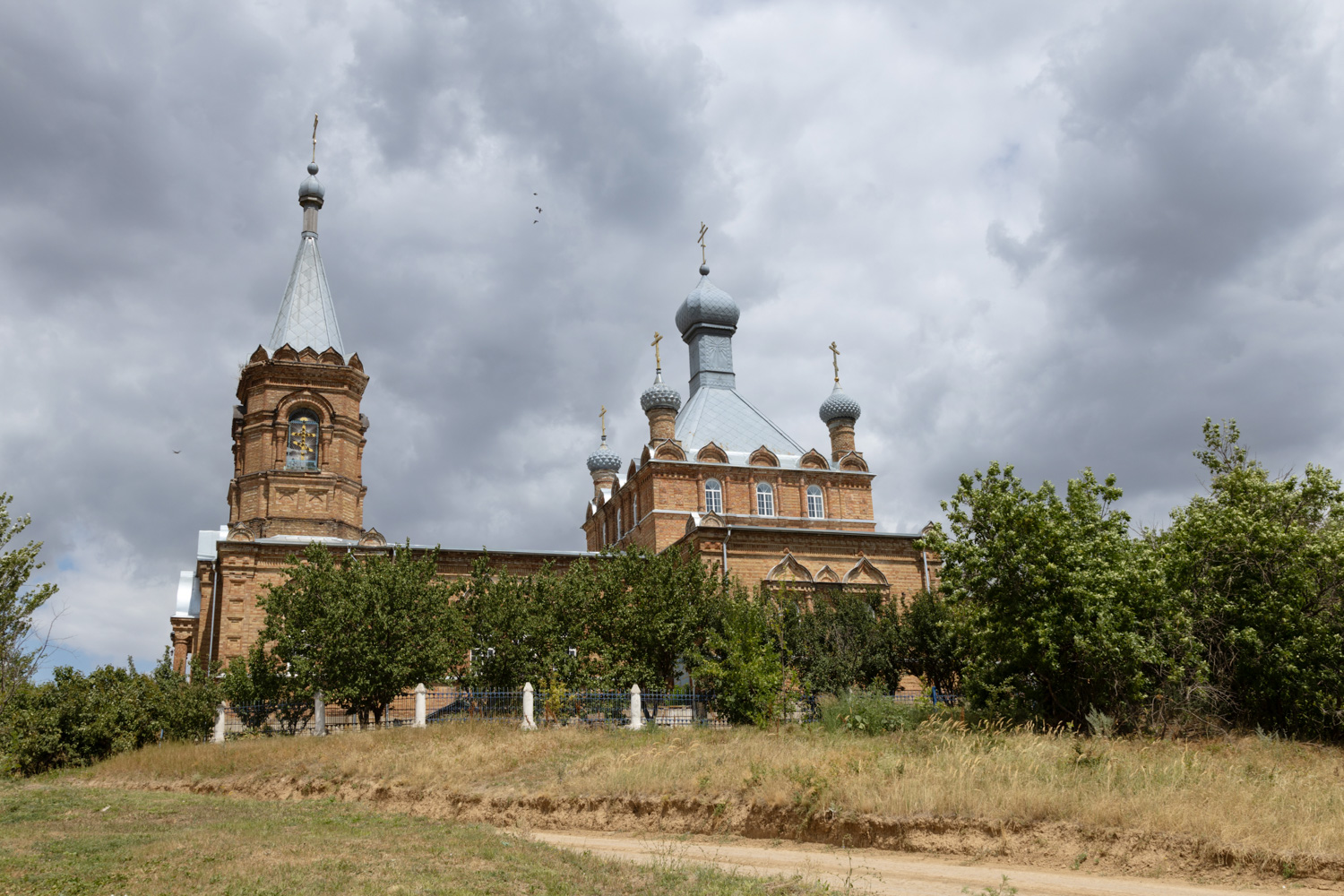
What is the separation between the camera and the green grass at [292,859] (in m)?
7.39

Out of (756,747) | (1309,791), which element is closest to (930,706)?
(756,747)

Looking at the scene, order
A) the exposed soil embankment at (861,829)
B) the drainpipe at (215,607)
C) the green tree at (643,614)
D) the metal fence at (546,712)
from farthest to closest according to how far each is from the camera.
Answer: the drainpipe at (215,607) → the green tree at (643,614) → the metal fence at (546,712) → the exposed soil embankment at (861,829)

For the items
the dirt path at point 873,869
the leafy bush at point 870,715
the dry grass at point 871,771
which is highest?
the leafy bush at point 870,715

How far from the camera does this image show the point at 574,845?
10.3m

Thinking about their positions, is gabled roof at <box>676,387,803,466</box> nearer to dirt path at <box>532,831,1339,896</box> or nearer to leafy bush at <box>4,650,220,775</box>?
leafy bush at <box>4,650,220,775</box>

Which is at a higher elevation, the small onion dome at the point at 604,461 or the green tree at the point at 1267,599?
the small onion dome at the point at 604,461

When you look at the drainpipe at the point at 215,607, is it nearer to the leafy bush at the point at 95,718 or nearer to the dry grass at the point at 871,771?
the leafy bush at the point at 95,718

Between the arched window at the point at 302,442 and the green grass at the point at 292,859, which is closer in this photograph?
the green grass at the point at 292,859

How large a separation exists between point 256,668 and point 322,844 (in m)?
11.9

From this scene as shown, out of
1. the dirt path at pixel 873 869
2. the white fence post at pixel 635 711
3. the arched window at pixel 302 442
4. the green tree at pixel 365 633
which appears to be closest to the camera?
the dirt path at pixel 873 869

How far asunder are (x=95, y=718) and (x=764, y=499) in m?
20.0

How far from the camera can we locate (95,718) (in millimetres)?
17469

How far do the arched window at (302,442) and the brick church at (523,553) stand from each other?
4cm

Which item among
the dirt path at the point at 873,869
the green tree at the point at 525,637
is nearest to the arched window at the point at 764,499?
the green tree at the point at 525,637
